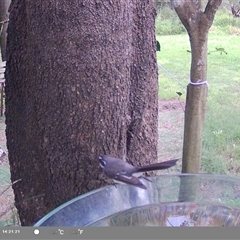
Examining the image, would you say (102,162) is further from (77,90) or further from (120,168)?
(77,90)

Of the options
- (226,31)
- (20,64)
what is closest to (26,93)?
(20,64)

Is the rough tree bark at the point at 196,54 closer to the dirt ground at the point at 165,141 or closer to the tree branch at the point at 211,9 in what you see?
the tree branch at the point at 211,9

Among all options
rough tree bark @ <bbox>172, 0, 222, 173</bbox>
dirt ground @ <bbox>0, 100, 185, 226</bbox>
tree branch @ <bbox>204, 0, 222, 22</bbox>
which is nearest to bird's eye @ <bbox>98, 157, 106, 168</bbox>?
rough tree bark @ <bbox>172, 0, 222, 173</bbox>

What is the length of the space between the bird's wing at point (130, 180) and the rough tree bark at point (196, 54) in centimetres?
59

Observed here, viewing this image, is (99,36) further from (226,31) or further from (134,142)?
(226,31)

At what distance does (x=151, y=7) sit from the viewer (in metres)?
1.73

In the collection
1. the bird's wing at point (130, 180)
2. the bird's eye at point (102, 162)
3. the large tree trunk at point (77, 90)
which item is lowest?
the bird's wing at point (130, 180)

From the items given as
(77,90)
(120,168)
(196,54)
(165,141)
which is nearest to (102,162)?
(120,168)

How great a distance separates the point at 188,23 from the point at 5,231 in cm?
98

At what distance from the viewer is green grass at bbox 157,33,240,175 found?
11.3 feet

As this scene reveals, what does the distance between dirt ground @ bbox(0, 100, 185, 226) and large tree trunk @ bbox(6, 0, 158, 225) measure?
46.1 inches

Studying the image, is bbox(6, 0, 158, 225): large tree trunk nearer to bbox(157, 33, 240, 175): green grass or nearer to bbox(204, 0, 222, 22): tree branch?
bbox(204, 0, 222, 22): tree branch

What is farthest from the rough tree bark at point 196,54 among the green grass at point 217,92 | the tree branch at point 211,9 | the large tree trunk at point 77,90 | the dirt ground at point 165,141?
the dirt ground at point 165,141

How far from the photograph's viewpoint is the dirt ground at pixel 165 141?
3.18m
